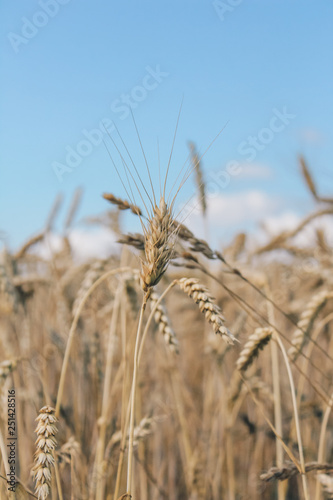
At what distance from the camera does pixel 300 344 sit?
1347mm

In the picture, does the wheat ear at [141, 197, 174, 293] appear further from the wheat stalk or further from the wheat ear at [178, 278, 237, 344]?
the wheat stalk

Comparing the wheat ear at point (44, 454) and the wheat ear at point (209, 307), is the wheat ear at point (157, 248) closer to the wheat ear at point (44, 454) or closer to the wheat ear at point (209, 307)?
the wheat ear at point (209, 307)

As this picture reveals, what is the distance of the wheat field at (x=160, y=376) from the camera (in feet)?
3.31

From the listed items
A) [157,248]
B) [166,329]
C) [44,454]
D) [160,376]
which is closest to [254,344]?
[166,329]

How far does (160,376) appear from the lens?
3053mm

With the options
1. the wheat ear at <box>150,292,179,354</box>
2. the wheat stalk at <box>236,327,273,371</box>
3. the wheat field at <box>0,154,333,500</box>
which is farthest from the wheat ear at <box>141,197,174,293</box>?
the wheat stalk at <box>236,327,273,371</box>

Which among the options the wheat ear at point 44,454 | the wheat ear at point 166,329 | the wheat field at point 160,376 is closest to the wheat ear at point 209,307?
the wheat field at point 160,376

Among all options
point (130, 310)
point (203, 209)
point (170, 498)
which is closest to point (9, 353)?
point (130, 310)

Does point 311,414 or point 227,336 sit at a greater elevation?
point 311,414

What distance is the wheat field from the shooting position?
39.7 inches

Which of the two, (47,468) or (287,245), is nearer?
Result: (47,468)

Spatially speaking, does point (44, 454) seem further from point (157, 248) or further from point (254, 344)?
point (254, 344)

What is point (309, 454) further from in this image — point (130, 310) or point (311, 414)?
point (130, 310)

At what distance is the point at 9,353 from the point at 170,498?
43.2 inches
